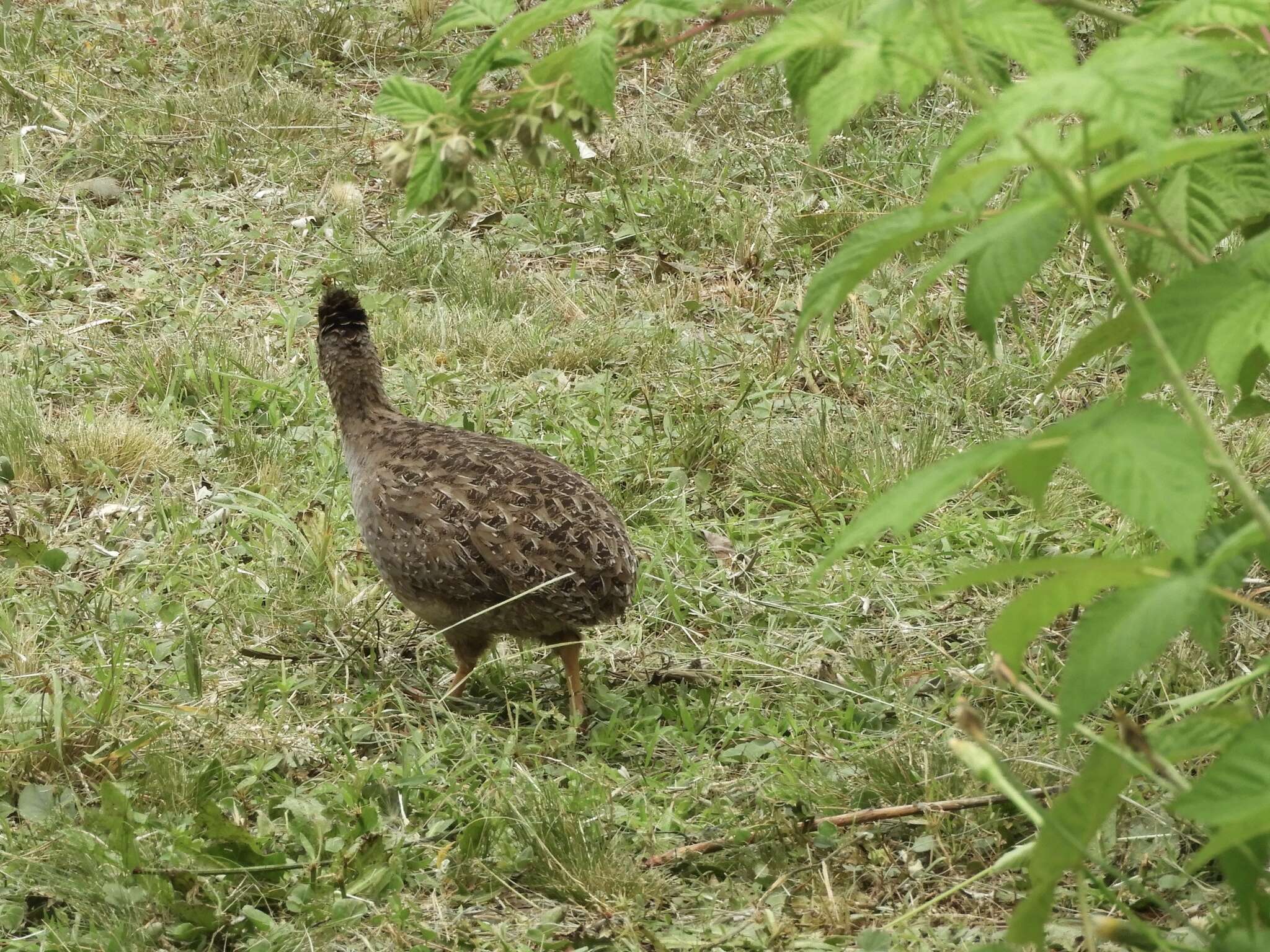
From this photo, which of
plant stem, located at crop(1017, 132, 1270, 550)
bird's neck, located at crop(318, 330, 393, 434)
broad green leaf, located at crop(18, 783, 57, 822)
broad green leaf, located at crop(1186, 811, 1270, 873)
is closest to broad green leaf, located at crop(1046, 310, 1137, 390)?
plant stem, located at crop(1017, 132, 1270, 550)

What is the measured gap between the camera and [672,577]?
4.74 meters

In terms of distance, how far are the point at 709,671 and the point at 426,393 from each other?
6.96 ft

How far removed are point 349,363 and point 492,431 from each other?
3.51ft

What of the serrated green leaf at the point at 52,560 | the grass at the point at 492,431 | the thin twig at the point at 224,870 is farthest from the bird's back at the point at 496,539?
the serrated green leaf at the point at 52,560

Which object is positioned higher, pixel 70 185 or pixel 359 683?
pixel 70 185

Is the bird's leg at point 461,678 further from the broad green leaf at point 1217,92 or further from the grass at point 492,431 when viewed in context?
the broad green leaf at point 1217,92

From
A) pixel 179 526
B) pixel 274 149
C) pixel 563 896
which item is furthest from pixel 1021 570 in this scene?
pixel 274 149

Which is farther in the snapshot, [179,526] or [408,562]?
[179,526]

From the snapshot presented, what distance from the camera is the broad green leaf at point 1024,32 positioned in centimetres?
131

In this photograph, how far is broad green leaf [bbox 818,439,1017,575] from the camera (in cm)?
129

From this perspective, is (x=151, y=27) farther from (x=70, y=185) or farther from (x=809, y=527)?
(x=809, y=527)

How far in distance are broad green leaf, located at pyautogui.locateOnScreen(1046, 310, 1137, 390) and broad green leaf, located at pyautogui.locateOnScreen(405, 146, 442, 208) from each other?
784 mm

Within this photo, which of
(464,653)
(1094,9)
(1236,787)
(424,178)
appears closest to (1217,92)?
(1094,9)

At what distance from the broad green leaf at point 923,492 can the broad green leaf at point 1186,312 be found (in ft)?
0.60
